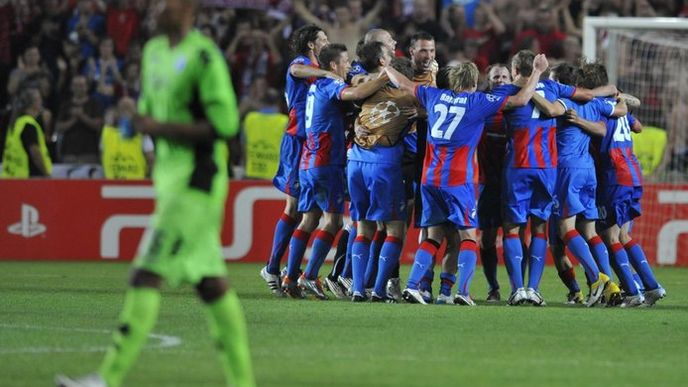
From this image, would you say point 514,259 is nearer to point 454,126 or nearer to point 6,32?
point 454,126

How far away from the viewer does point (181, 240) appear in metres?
7.07

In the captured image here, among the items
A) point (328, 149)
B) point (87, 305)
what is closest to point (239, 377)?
point (87, 305)

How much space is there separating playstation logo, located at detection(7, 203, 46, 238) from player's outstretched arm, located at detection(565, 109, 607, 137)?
834 cm

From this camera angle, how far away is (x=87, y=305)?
12312 mm

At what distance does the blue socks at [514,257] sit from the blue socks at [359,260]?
123 cm

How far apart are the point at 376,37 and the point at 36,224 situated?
7.54 m

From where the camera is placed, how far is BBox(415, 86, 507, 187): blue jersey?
12266mm

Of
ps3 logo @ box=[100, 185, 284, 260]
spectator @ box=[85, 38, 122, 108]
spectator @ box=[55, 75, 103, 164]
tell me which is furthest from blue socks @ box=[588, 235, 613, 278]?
spectator @ box=[85, 38, 122, 108]

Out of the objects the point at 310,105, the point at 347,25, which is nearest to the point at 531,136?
the point at 310,105

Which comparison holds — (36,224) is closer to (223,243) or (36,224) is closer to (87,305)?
(223,243)

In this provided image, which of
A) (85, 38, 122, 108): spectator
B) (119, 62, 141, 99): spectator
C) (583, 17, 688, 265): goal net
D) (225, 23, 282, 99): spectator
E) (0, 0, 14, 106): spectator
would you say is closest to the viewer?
(583, 17, 688, 265): goal net

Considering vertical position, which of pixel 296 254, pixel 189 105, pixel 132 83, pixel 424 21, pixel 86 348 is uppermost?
pixel 424 21

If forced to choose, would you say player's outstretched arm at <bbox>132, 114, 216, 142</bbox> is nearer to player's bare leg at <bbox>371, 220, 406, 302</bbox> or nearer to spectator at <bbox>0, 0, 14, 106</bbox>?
player's bare leg at <bbox>371, 220, 406, 302</bbox>

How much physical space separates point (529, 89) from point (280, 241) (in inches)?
117
